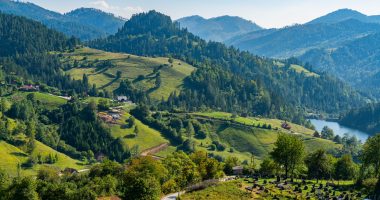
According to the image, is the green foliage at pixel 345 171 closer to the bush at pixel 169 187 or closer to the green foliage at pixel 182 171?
the green foliage at pixel 182 171

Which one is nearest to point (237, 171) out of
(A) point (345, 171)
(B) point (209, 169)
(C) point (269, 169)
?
(C) point (269, 169)

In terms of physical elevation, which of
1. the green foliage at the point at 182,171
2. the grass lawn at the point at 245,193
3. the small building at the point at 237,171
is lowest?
the small building at the point at 237,171

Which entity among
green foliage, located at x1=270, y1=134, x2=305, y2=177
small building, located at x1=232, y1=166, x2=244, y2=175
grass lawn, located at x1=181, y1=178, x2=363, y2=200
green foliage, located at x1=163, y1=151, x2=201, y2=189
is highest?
green foliage, located at x1=270, y1=134, x2=305, y2=177

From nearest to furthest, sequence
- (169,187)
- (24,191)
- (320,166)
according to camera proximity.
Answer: (24,191) → (169,187) → (320,166)

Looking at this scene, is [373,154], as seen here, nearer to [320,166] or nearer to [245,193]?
[320,166]

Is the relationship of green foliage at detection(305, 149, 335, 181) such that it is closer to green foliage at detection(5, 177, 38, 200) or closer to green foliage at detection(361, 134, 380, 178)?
green foliage at detection(361, 134, 380, 178)

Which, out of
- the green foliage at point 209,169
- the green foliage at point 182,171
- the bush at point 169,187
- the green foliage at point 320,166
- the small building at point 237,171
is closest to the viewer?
the bush at point 169,187

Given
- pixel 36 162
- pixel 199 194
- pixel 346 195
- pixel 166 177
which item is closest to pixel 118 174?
pixel 166 177

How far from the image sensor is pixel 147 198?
8750 centimetres

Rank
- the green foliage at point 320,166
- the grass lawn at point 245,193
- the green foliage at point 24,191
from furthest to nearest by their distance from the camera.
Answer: the green foliage at point 320,166 < the grass lawn at point 245,193 < the green foliage at point 24,191

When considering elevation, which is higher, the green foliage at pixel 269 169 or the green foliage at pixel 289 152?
the green foliage at pixel 289 152

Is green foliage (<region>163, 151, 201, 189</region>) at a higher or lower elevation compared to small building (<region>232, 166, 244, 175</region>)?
higher

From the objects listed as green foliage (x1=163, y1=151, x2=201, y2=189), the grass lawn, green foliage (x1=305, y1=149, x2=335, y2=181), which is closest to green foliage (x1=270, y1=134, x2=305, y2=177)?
green foliage (x1=305, y1=149, x2=335, y2=181)

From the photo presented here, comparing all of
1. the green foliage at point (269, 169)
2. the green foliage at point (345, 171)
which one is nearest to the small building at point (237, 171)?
the green foliage at point (269, 169)
